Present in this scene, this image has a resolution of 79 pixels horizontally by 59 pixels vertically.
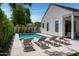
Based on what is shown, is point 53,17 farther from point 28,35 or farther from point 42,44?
point 42,44

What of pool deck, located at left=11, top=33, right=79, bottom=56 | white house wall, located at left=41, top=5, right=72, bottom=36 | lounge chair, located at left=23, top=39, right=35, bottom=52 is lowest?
pool deck, located at left=11, top=33, right=79, bottom=56

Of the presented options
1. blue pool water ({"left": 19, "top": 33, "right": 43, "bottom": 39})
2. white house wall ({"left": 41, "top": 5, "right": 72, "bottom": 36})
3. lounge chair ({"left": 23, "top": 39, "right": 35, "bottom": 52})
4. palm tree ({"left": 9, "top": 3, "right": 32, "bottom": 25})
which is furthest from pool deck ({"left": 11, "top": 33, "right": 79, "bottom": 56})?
white house wall ({"left": 41, "top": 5, "right": 72, "bottom": 36})

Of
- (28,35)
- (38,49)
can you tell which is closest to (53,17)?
(28,35)

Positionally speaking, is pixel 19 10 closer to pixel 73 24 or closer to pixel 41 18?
pixel 41 18

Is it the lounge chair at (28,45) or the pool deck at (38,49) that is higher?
the lounge chair at (28,45)

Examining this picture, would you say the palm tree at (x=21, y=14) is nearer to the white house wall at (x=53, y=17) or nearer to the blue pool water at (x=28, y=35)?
the blue pool water at (x=28, y=35)

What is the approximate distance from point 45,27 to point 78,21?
3.68 m

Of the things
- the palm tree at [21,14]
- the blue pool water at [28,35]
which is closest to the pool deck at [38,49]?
the blue pool water at [28,35]

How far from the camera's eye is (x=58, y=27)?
58.2 feet

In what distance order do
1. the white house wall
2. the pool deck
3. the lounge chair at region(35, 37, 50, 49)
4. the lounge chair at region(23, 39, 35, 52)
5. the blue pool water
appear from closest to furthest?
1. the pool deck
2. the lounge chair at region(23, 39, 35, 52)
3. the lounge chair at region(35, 37, 50, 49)
4. the blue pool water
5. the white house wall

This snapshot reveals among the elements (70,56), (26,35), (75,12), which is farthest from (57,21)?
(70,56)

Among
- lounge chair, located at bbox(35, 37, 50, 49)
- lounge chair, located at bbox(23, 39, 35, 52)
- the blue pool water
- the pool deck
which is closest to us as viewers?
the pool deck

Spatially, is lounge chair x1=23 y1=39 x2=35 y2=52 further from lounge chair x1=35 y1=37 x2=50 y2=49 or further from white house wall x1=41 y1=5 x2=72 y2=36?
white house wall x1=41 y1=5 x2=72 y2=36

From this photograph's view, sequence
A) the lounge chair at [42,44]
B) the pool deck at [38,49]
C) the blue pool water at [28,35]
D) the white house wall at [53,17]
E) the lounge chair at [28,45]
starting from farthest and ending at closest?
the white house wall at [53,17]
the blue pool water at [28,35]
the lounge chair at [42,44]
the lounge chair at [28,45]
the pool deck at [38,49]
